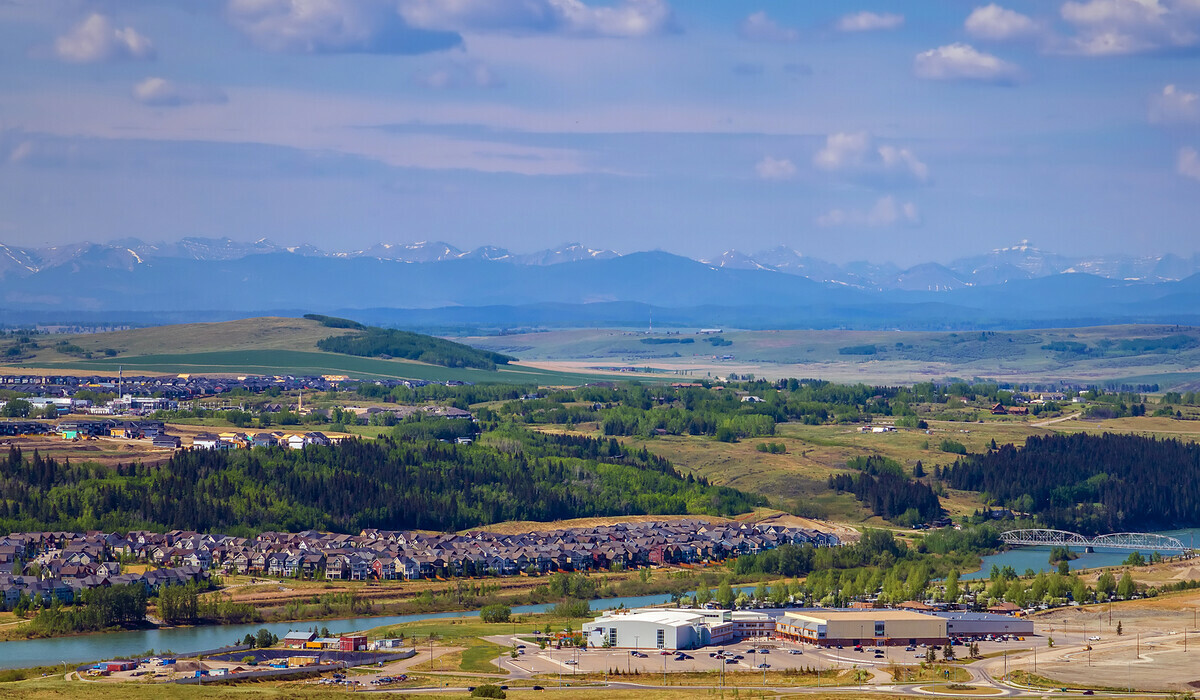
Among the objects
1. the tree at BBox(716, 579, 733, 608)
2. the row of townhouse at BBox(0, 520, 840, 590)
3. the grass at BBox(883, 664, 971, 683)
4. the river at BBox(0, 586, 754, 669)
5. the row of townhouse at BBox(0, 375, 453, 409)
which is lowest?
the grass at BBox(883, 664, 971, 683)

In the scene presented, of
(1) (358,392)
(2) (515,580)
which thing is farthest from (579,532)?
(1) (358,392)

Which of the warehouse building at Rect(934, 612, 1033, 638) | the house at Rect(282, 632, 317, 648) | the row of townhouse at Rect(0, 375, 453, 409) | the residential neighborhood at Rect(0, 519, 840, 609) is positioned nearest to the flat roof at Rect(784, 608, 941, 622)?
the warehouse building at Rect(934, 612, 1033, 638)

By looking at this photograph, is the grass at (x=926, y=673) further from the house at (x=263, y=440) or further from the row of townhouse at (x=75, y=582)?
the house at (x=263, y=440)

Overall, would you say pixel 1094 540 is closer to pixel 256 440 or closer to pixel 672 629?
pixel 672 629

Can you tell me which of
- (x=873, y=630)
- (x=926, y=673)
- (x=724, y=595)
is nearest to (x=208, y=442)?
(x=724, y=595)

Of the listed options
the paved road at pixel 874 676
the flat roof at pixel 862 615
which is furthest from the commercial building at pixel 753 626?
the paved road at pixel 874 676

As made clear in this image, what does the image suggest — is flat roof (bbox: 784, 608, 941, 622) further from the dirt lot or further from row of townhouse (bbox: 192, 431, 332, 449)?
row of townhouse (bbox: 192, 431, 332, 449)
